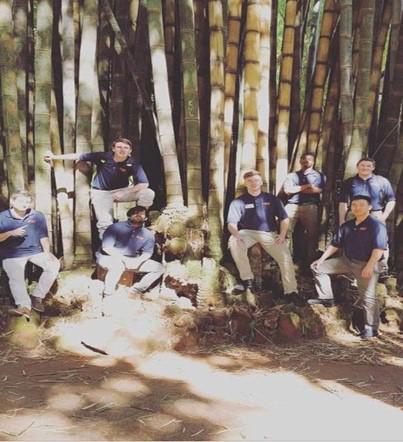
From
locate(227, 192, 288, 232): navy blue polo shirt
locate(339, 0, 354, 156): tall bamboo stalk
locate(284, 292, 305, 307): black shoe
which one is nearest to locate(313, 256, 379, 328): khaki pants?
locate(284, 292, 305, 307): black shoe

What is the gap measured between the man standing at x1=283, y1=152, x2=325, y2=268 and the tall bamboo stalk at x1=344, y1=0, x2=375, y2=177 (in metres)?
0.28

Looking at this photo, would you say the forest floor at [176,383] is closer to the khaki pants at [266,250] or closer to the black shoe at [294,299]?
the black shoe at [294,299]

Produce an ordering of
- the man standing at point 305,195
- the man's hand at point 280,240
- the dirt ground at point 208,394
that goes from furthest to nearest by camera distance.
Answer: the man standing at point 305,195 → the man's hand at point 280,240 → the dirt ground at point 208,394

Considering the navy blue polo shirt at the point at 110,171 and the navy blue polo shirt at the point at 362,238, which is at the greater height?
the navy blue polo shirt at the point at 110,171

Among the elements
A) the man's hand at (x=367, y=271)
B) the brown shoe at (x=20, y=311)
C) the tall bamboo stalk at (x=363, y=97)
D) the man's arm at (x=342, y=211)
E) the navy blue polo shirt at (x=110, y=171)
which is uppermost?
the tall bamboo stalk at (x=363, y=97)

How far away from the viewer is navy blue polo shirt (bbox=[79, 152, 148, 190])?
3.82 metres

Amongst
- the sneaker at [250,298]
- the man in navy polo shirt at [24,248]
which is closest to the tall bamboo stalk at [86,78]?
the man in navy polo shirt at [24,248]

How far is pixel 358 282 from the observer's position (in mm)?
3732

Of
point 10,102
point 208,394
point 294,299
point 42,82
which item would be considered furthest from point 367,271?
point 10,102

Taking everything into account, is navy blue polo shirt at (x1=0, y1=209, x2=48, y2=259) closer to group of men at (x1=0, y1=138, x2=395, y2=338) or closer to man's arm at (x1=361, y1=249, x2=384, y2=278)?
group of men at (x1=0, y1=138, x2=395, y2=338)

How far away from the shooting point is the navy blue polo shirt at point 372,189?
157 inches

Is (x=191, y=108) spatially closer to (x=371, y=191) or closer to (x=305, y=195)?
(x=305, y=195)

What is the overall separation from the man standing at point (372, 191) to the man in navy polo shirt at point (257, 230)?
0.57 metres

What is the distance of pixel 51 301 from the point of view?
3.75 metres
